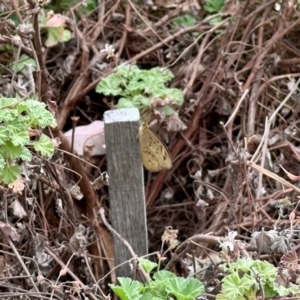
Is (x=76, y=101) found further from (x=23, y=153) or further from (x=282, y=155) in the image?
(x=23, y=153)

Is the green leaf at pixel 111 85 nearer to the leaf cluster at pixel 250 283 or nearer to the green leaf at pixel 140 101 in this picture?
the green leaf at pixel 140 101

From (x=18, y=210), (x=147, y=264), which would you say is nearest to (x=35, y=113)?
(x=18, y=210)

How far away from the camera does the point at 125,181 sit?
5.64 feet

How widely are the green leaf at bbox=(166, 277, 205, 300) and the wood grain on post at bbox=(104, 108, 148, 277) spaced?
0.96ft

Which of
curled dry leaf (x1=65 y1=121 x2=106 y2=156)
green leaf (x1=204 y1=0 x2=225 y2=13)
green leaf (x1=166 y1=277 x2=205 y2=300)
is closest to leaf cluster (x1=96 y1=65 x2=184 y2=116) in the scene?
curled dry leaf (x1=65 y1=121 x2=106 y2=156)

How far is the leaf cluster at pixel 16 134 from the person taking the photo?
4.67 ft

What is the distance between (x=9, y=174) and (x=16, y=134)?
0.10 m

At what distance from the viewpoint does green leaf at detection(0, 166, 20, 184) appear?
146 cm

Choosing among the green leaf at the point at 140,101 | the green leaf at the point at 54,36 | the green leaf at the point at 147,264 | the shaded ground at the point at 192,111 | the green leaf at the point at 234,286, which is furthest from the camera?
the green leaf at the point at 54,36

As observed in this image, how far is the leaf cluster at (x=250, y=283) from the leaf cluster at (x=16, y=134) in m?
0.50

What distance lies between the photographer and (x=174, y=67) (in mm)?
2578

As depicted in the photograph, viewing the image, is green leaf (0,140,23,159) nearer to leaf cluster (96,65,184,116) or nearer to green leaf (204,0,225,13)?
leaf cluster (96,65,184,116)

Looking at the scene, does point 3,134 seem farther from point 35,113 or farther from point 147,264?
point 147,264

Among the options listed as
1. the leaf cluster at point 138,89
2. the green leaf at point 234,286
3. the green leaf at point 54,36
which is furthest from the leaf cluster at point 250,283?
the green leaf at point 54,36
